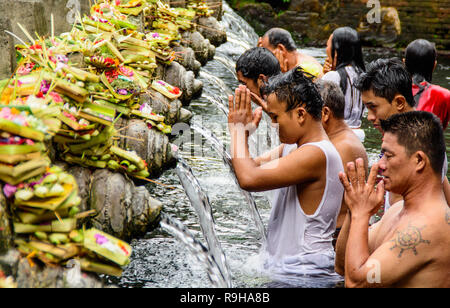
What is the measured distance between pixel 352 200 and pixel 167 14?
15.8 feet

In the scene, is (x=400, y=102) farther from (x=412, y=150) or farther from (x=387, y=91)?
(x=412, y=150)

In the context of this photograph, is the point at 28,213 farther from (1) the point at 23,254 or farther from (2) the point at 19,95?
(2) the point at 19,95

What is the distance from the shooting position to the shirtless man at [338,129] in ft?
11.2

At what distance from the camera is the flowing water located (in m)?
3.20

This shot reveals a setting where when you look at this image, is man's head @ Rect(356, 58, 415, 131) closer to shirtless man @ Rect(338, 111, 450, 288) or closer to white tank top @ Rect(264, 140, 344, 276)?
white tank top @ Rect(264, 140, 344, 276)

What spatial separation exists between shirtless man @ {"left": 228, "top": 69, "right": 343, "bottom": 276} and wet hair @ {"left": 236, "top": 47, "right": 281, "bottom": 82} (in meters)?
0.98

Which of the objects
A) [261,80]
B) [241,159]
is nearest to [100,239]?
[241,159]

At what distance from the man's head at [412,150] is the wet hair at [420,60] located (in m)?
1.76

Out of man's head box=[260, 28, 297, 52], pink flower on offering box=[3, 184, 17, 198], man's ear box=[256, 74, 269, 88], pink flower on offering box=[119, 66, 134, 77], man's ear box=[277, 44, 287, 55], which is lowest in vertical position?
pink flower on offering box=[3, 184, 17, 198]

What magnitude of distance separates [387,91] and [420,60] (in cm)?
91

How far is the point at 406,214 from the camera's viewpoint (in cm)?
242

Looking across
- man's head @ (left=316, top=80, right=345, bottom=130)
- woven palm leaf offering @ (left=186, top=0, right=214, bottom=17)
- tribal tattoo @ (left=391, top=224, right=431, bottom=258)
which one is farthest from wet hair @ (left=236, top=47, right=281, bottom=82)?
woven palm leaf offering @ (left=186, top=0, right=214, bottom=17)

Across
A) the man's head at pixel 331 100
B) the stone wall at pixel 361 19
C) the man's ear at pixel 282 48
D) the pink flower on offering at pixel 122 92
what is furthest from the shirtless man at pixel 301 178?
the stone wall at pixel 361 19
